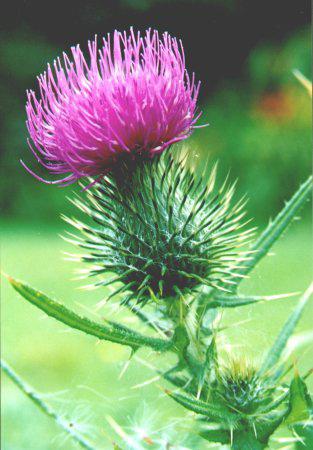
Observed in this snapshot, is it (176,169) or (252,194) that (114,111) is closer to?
(176,169)

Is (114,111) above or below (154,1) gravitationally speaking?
below

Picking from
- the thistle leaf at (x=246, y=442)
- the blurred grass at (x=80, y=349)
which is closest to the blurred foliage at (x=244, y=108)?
the blurred grass at (x=80, y=349)

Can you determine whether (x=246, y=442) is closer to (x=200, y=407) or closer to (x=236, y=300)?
(x=200, y=407)

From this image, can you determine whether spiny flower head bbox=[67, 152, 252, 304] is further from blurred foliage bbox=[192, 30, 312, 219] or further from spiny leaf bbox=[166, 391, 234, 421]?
blurred foliage bbox=[192, 30, 312, 219]

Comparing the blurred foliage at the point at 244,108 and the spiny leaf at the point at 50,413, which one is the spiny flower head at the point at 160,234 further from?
the blurred foliage at the point at 244,108

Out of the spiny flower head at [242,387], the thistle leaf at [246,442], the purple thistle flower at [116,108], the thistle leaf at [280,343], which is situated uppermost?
the purple thistle flower at [116,108]

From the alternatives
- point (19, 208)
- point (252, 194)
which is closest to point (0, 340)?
point (19, 208)

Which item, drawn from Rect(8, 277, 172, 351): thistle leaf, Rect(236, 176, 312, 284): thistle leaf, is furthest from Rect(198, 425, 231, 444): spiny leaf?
Rect(236, 176, 312, 284): thistle leaf
